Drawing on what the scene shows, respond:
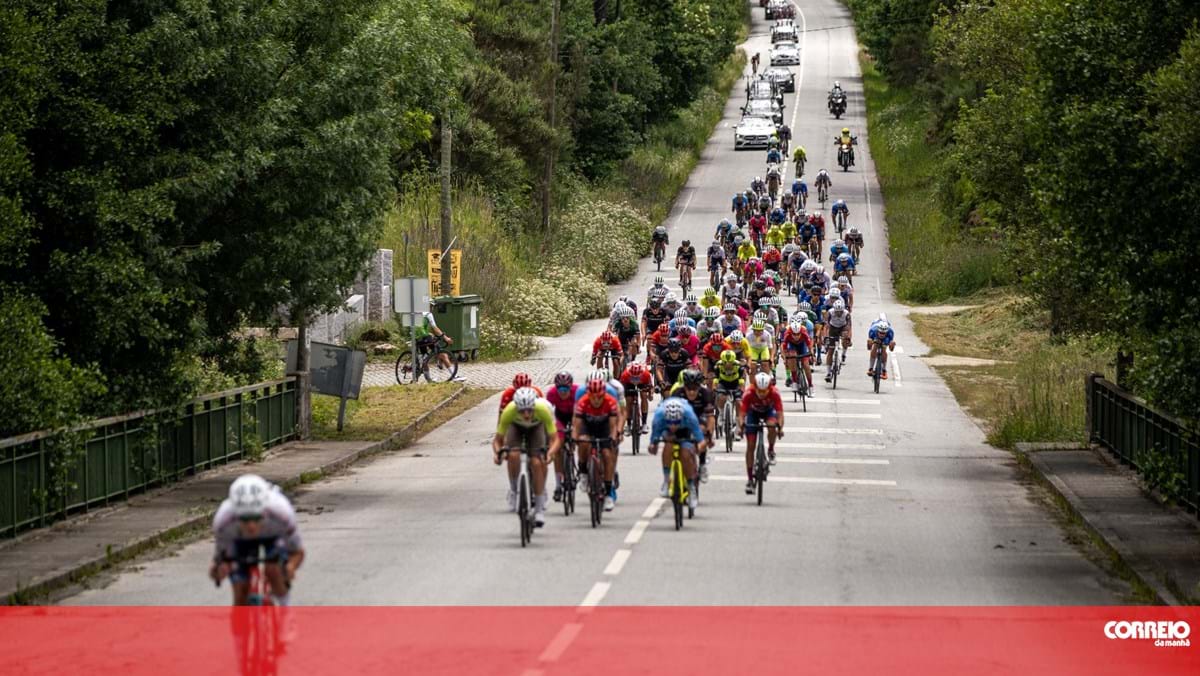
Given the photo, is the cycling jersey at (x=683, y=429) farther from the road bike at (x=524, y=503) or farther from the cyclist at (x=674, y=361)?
the cyclist at (x=674, y=361)

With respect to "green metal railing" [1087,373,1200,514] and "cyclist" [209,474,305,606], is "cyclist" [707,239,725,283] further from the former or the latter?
"cyclist" [209,474,305,606]

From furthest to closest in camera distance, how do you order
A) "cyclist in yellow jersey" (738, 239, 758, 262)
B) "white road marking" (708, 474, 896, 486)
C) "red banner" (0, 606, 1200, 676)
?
"cyclist in yellow jersey" (738, 239, 758, 262) → "white road marking" (708, 474, 896, 486) → "red banner" (0, 606, 1200, 676)

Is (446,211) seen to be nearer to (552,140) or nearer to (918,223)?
(552,140)

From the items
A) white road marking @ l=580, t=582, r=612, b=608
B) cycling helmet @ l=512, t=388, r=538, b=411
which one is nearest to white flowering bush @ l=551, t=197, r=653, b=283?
cycling helmet @ l=512, t=388, r=538, b=411

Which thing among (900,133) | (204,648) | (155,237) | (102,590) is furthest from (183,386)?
(900,133)

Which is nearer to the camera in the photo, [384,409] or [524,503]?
[524,503]

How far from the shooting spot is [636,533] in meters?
18.8

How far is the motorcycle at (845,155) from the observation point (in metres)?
84.8

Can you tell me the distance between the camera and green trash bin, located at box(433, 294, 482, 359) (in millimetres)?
42844

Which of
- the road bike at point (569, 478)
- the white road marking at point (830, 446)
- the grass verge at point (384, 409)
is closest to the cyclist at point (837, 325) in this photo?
the white road marking at point (830, 446)

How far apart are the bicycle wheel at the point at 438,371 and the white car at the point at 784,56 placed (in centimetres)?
8690

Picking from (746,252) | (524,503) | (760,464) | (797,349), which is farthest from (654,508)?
(746,252)

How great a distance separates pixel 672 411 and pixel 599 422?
0.82m

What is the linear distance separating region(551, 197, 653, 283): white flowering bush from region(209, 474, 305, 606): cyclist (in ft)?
152
